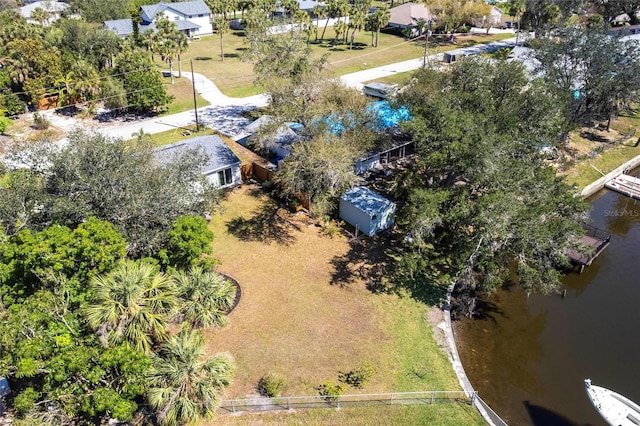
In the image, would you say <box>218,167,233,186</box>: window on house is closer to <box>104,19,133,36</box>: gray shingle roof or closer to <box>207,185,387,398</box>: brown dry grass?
<box>207,185,387,398</box>: brown dry grass

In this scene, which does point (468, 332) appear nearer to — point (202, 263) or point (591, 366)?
point (591, 366)

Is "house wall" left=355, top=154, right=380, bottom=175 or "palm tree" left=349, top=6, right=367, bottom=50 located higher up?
"palm tree" left=349, top=6, right=367, bottom=50

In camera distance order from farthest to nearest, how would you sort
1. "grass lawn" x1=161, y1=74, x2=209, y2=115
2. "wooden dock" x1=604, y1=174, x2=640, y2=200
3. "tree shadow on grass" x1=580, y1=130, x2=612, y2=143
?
"grass lawn" x1=161, y1=74, x2=209, y2=115 < "tree shadow on grass" x1=580, y1=130, x2=612, y2=143 < "wooden dock" x1=604, y1=174, x2=640, y2=200

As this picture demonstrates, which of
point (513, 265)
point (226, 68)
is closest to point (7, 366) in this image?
point (513, 265)

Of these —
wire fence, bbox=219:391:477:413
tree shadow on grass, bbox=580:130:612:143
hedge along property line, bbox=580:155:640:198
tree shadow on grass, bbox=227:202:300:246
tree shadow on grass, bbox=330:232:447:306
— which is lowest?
wire fence, bbox=219:391:477:413

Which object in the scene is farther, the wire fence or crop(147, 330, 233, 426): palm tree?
the wire fence

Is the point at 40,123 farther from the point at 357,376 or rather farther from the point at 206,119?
the point at 357,376

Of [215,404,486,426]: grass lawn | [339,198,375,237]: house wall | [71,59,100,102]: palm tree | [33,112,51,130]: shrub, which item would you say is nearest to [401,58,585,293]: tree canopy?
[339,198,375,237]: house wall

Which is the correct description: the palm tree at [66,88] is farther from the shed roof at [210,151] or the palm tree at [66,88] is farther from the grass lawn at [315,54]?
the shed roof at [210,151]
